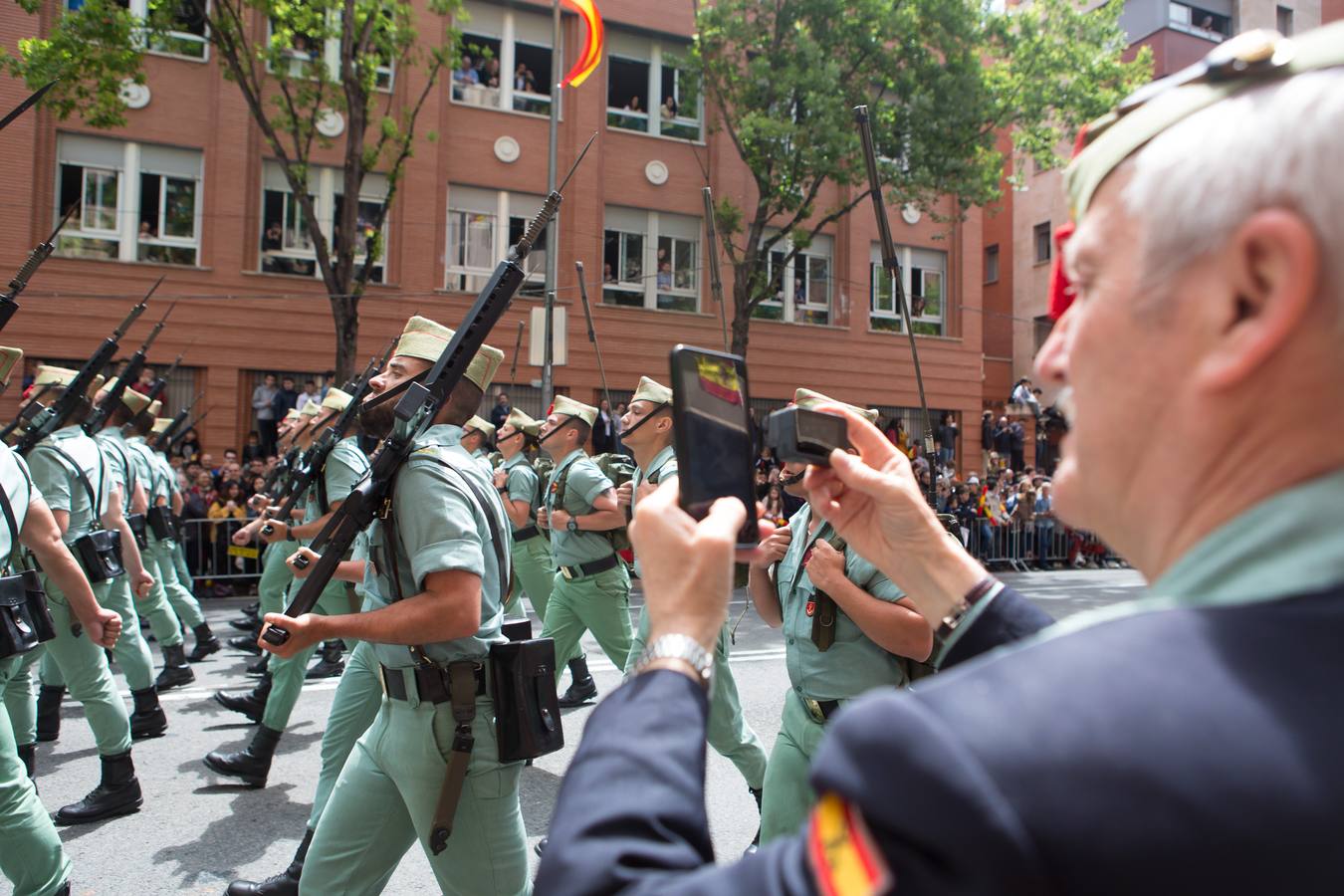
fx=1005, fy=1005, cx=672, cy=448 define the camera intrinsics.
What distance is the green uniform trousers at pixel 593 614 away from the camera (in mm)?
6934

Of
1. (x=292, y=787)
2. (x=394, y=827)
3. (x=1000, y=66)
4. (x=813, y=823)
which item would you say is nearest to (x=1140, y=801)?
(x=813, y=823)

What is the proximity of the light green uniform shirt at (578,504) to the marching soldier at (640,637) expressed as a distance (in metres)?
0.22

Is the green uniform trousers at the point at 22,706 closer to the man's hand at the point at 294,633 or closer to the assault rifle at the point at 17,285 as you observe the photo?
the assault rifle at the point at 17,285

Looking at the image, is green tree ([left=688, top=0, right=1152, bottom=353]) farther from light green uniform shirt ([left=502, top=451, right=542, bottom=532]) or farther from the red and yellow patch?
the red and yellow patch

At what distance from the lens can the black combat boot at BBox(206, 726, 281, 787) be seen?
5.57 metres

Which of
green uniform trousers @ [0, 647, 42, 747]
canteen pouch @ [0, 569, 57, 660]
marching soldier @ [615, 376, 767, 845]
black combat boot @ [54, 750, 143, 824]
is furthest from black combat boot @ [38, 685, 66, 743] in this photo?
marching soldier @ [615, 376, 767, 845]

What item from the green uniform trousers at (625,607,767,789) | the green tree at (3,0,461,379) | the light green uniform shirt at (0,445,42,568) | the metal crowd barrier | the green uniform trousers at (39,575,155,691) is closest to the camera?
the light green uniform shirt at (0,445,42,568)

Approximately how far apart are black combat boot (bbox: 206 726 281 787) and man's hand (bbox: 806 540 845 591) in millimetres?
3740

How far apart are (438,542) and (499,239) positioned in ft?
61.4

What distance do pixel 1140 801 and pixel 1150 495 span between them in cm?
34

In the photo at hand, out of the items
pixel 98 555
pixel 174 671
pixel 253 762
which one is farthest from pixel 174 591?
pixel 253 762

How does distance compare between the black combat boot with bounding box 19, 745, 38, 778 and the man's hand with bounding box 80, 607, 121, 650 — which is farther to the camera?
the black combat boot with bounding box 19, 745, 38, 778

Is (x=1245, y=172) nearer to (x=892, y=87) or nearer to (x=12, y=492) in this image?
(x=12, y=492)

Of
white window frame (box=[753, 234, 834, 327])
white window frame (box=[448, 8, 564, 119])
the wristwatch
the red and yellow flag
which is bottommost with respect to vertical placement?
the wristwatch
